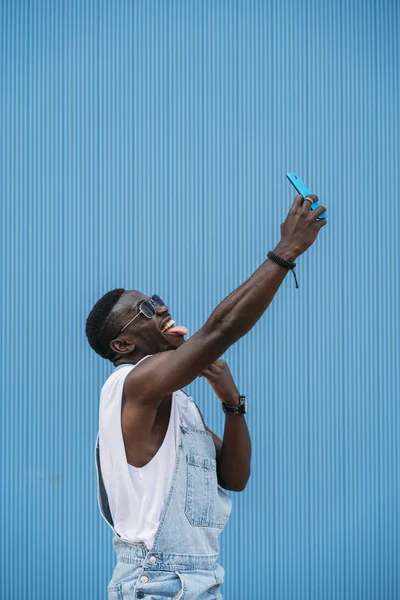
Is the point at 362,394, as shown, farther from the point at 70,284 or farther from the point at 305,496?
the point at 70,284

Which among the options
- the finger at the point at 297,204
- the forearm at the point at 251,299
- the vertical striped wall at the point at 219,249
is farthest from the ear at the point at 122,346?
the vertical striped wall at the point at 219,249

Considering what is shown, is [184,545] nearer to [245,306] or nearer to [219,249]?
[245,306]

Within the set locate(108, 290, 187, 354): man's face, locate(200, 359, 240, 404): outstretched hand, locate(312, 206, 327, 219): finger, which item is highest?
locate(312, 206, 327, 219): finger

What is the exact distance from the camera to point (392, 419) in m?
3.25

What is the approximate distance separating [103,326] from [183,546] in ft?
2.05

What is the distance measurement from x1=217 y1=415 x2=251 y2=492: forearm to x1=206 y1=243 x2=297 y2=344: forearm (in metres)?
0.55

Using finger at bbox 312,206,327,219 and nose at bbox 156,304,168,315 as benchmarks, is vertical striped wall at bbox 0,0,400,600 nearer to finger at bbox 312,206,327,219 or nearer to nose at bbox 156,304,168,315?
nose at bbox 156,304,168,315

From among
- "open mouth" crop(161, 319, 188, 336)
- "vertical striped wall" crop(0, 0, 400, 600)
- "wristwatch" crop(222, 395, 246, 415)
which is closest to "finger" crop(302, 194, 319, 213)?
"open mouth" crop(161, 319, 188, 336)

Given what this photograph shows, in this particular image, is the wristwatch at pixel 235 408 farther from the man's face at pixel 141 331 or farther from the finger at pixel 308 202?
the finger at pixel 308 202

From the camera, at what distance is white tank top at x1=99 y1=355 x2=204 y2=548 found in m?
1.90

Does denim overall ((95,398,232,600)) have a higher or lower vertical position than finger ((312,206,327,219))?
lower

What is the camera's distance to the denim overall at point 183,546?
1895 millimetres

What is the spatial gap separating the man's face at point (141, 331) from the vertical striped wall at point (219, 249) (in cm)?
99

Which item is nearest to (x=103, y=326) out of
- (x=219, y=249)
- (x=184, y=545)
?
(x=184, y=545)
